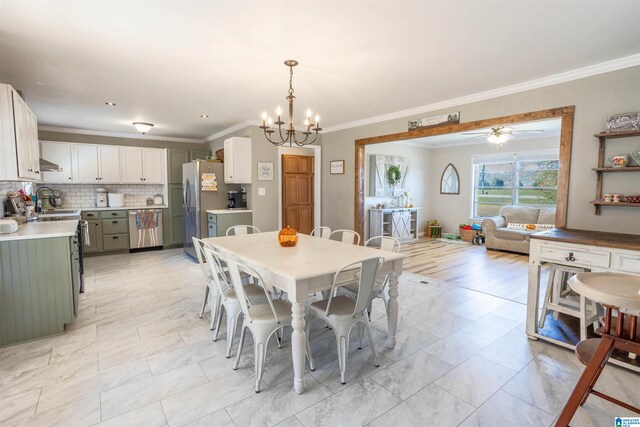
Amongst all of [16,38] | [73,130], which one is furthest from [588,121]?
[73,130]

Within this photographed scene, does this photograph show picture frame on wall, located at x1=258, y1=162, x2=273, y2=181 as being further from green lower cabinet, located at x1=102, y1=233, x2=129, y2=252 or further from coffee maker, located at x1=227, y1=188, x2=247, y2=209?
green lower cabinet, located at x1=102, y1=233, x2=129, y2=252

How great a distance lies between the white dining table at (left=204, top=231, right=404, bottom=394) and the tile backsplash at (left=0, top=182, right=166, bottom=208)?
4617mm

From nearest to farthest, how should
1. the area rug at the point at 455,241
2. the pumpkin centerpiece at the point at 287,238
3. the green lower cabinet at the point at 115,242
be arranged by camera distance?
the pumpkin centerpiece at the point at 287,238, the green lower cabinet at the point at 115,242, the area rug at the point at 455,241

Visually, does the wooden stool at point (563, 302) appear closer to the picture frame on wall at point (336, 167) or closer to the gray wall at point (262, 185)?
the picture frame on wall at point (336, 167)

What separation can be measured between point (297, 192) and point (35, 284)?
4010 mm

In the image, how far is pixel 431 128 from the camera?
14.1 ft

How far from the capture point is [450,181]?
8.29 m

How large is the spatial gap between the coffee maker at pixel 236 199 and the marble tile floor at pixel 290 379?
282 cm

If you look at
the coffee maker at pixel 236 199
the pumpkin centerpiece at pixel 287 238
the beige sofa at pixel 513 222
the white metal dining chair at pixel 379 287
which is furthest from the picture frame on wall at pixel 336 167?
the beige sofa at pixel 513 222

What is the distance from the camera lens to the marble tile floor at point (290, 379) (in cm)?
181

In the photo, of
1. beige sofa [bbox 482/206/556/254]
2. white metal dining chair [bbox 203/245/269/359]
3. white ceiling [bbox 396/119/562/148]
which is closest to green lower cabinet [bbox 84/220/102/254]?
white metal dining chair [bbox 203/245/269/359]

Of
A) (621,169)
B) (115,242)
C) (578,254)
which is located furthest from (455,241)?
(115,242)

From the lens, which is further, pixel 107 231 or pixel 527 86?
pixel 107 231

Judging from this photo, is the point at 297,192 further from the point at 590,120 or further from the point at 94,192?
the point at 590,120
